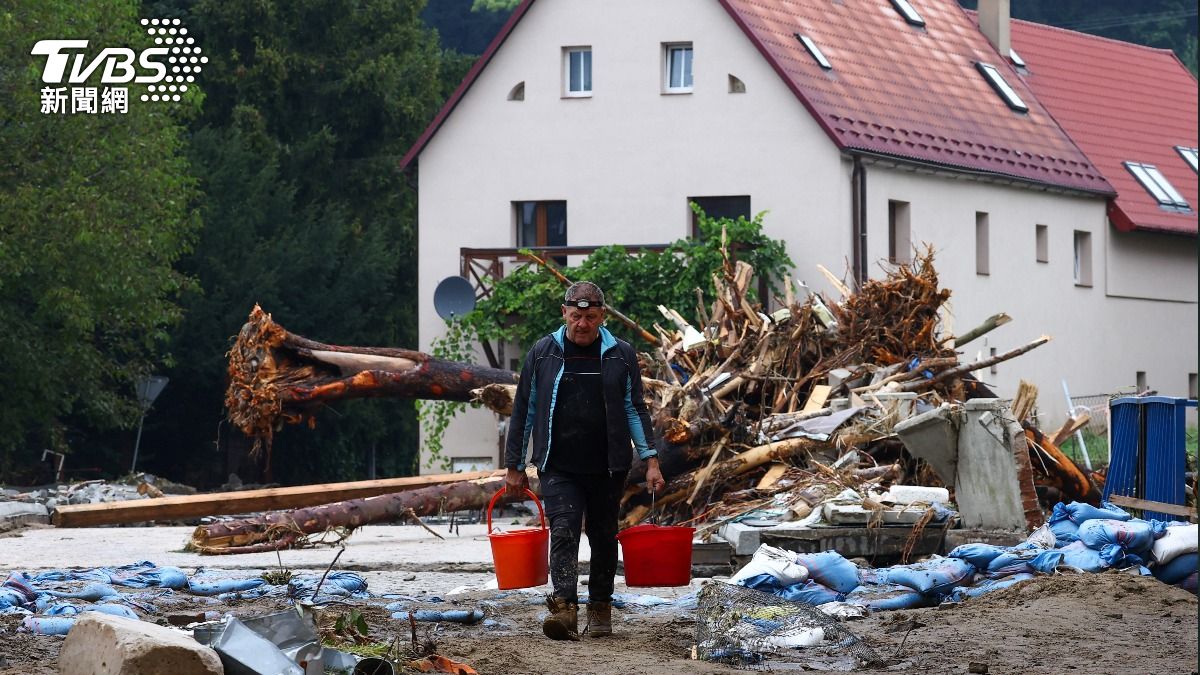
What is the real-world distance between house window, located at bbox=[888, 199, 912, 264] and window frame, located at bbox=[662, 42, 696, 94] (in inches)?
163

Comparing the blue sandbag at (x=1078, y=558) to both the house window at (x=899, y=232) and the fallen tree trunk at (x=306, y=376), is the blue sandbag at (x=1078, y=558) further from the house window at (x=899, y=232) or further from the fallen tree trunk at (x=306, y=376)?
the house window at (x=899, y=232)

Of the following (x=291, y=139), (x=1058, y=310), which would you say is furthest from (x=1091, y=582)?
(x=291, y=139)

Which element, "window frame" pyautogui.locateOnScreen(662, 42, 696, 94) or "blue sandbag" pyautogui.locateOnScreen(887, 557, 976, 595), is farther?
"window frame" pyautogui.locateOnScreen(662, 42, 696, 94)

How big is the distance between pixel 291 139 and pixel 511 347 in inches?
582

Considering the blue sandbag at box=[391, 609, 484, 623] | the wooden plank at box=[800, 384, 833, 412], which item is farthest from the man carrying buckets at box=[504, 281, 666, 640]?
the wooden plank at box=[800, 384, 833, 412]

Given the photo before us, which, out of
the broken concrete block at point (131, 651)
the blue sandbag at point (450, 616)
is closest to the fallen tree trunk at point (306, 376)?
the blue sandbag at point (450, 616)

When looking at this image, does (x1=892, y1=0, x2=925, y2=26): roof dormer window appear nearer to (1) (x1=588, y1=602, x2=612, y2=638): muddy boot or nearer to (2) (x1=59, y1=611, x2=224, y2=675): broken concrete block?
(1) (x1=588, y1=602, x2=612, y2=638): muddy boot

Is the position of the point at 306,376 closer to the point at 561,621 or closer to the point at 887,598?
the point at 887,598

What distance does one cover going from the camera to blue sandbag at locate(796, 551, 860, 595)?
1318 centimetres

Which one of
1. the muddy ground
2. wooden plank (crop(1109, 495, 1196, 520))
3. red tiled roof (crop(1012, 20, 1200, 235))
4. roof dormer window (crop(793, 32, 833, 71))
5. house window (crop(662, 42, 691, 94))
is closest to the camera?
the muddy ground

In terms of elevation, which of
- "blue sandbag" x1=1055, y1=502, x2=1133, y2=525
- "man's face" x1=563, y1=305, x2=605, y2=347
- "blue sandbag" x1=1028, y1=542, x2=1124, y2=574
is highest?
"man's face" x1=563, y1=305, x2=605, y2=347

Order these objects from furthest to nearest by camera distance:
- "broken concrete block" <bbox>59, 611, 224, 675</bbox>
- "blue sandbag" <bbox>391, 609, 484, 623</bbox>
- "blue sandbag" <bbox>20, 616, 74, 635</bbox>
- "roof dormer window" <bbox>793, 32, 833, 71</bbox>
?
"roof dormer window" <bbox>793, 32, 833, 71</bbox>, "blue sandbag" <bbox>391, 609, 484, 623</bbox>, "blue sandbag" <bbox>20, 616, 74, 635</bbox>, "broken concrete block" <bbox>59, 611, 224, 675</bbox>

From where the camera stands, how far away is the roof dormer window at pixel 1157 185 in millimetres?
43141

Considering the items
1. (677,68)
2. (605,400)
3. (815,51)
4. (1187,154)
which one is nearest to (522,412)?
(605,400)
